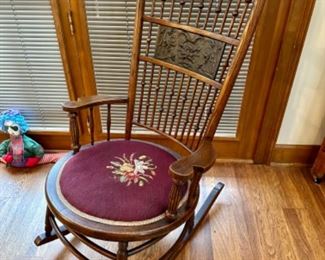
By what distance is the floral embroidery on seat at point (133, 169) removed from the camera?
44.0 inches

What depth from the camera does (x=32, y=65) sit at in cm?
165

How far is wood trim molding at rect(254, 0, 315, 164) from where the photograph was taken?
140 centimetres

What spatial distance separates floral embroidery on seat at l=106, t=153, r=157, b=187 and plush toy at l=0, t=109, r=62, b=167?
31.9 inches

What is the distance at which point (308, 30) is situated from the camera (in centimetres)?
145

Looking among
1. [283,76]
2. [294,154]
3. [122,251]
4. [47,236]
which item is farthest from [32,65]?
[294,154]

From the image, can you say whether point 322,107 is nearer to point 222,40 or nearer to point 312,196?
point 312,196

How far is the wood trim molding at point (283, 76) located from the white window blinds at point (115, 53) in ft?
0.52

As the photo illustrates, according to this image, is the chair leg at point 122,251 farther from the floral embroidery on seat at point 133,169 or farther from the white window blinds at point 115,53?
the white window blinds at point 115,53

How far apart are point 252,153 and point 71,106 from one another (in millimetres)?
1164

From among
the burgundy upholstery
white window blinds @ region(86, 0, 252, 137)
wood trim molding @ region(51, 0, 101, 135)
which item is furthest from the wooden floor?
wood trim molding @ region(51, 0, 101, 135)

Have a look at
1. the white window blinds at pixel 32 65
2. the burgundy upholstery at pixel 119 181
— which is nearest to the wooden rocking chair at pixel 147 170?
the burgundy upholstery at pixel 119 181

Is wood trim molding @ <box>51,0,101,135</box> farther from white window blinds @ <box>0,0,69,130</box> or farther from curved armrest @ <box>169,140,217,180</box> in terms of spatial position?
curved armrest @ <box>169,140,217,180</box>

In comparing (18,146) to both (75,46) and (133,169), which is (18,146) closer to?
(75,46)

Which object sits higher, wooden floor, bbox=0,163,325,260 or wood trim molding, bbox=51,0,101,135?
wood trim molding, bbox=51,0,101,135
